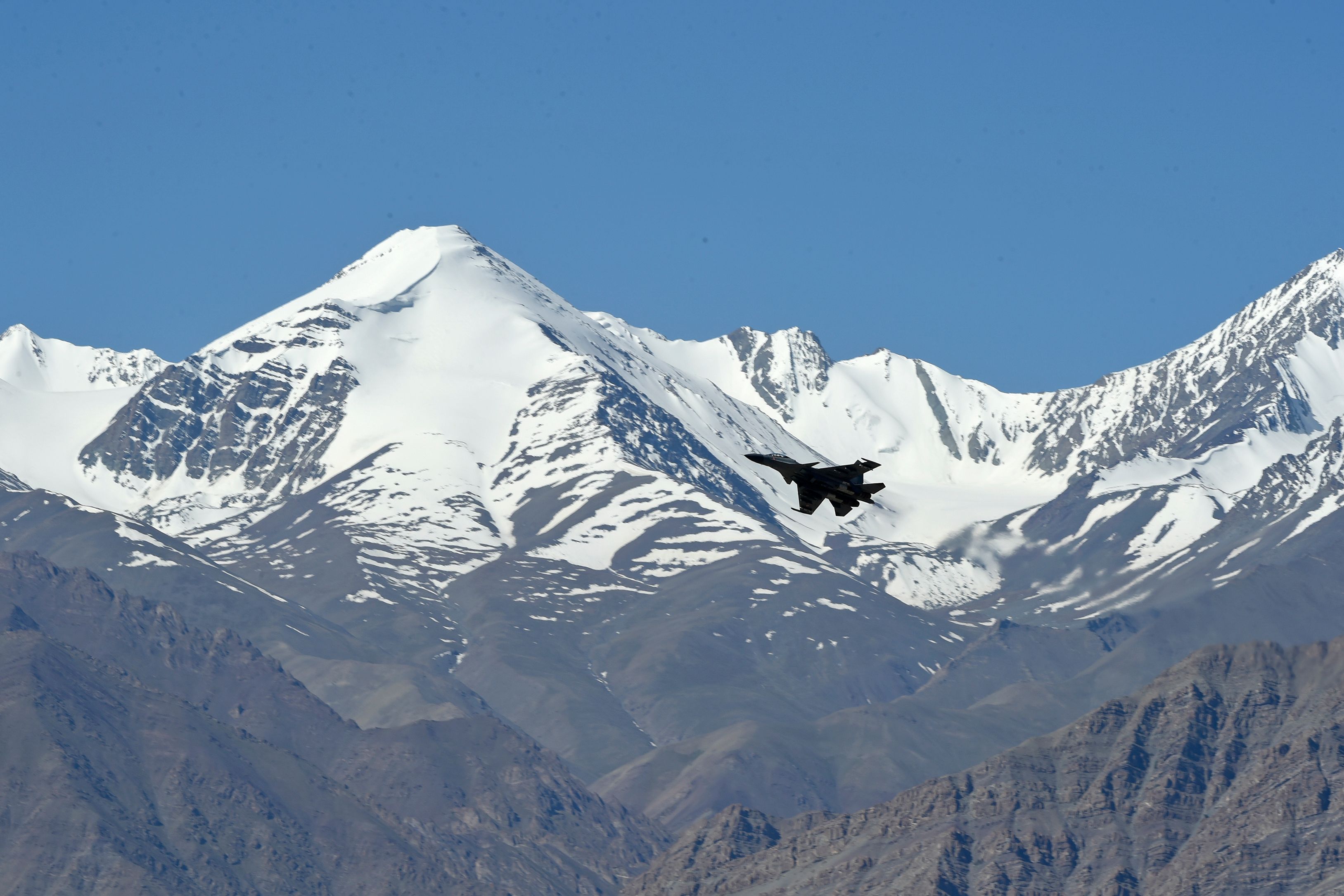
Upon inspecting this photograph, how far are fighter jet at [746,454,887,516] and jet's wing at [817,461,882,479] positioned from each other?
0.02 meters

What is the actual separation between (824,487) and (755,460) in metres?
4.86

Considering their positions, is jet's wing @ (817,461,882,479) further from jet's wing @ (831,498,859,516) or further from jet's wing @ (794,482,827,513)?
jet's wing @ (794,482,827,513)

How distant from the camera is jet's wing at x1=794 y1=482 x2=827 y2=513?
503 ft

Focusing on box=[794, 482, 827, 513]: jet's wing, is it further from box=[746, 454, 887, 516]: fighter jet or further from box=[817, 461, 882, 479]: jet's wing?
box=[817, 461, 882, 479]: jet's wing

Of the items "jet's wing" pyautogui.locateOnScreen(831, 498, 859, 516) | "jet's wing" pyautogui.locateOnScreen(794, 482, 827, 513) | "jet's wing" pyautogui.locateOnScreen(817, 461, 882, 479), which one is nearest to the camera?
"jet's wing" pyautogui.locateOnScreen(817, 461, 882, 479)

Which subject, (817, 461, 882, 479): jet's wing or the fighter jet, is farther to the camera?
the fighter jet

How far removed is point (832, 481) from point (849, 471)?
118 cm

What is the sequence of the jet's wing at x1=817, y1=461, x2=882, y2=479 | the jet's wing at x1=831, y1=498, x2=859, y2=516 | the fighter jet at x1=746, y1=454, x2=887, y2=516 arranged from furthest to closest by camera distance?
1. the jet's wing at x1=831, y1=498, x2=859, y2=516
2. the fighter jet at x1=746, y1=454, x2=887, y2=516
3. the jet's wing at x1=817, y1=461, x2=882, y2=479

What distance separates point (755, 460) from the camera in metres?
154

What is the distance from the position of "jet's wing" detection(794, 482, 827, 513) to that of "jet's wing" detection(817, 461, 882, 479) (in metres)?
1.60

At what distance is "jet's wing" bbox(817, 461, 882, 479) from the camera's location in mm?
149750

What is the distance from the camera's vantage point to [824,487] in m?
152

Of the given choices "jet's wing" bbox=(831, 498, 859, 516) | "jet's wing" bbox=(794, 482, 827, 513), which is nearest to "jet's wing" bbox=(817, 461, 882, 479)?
"jet's wing" bbox=(831, 498, 859, 516)

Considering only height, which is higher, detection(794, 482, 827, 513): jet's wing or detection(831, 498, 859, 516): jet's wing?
detection(794, 482, 827, 513): jet's wing
